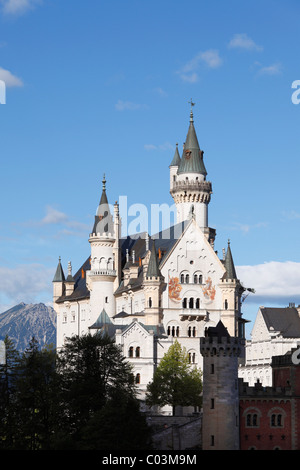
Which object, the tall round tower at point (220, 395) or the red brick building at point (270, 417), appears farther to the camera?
the red brick building at point (270, 417)

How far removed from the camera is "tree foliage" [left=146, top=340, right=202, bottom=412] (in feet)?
A: 398

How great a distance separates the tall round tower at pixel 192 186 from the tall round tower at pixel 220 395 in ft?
186

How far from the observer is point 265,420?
10062 centimetres

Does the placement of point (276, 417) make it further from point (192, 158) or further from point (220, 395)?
point (192, 158)

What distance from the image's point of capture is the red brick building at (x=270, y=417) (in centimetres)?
10006

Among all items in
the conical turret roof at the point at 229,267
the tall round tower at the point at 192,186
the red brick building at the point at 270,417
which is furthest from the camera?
the tall round tower at the point at 192,186

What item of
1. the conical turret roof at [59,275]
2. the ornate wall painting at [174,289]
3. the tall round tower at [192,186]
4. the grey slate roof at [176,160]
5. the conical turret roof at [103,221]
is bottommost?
the ornate wall painting at [174,289]

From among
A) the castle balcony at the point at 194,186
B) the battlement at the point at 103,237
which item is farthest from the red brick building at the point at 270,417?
the castle balcony at the point at 194,186

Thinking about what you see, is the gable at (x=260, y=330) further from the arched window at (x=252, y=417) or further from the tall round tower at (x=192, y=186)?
the arched window at (x=252, y=417)

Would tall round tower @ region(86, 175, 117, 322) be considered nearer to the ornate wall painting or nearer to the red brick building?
the ornate wall painting

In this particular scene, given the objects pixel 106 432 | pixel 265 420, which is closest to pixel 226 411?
pixel 265 420
